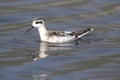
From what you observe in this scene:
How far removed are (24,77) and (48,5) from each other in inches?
399

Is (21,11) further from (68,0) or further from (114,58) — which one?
(114,58)

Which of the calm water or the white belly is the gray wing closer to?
the white belly

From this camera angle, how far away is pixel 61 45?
23.4 m

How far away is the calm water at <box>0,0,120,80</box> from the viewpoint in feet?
64.5

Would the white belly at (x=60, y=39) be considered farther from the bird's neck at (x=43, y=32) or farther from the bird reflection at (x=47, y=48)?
the bird reflection at (x=47, y=48)

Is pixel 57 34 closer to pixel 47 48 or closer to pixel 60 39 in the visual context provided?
pixel 60 39

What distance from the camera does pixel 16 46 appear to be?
22.8m

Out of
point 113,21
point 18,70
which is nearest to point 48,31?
point 113,21

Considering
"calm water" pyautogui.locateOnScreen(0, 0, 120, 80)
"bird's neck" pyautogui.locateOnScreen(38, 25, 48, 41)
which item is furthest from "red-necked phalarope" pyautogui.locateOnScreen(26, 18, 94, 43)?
"calm water" pyautogui.locateOnScreen(0, 0, 120, 80)

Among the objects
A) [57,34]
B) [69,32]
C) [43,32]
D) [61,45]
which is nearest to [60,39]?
[57,34]

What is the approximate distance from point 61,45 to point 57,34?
2.76 feet

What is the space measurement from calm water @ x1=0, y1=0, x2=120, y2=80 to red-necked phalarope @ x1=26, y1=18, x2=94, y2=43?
30cm

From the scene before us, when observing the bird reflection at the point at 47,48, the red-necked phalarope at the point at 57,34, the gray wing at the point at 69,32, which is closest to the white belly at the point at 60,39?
the red-necked phalarope at the point at 57,34

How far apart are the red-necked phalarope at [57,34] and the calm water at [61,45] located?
11.9 inches
